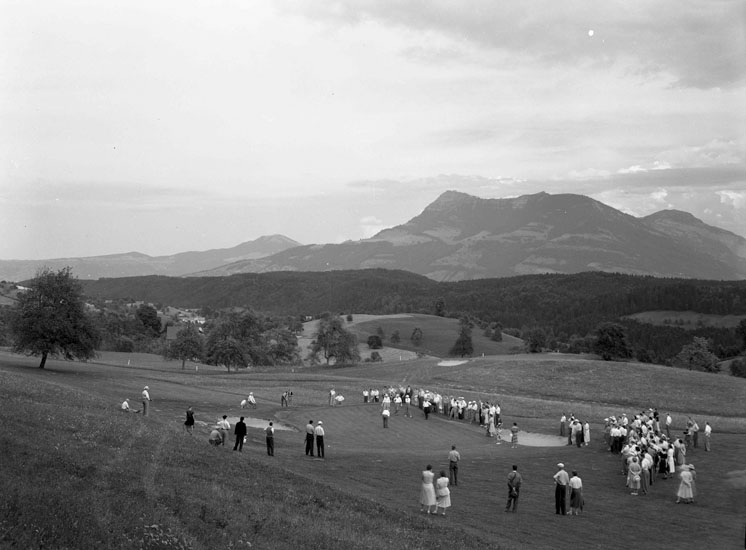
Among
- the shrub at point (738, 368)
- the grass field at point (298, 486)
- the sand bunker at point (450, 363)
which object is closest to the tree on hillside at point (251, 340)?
the sand bunker at point (450, 363)

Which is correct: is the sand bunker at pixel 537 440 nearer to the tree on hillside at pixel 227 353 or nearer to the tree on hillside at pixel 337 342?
the tree on hillside at pixel 227 353

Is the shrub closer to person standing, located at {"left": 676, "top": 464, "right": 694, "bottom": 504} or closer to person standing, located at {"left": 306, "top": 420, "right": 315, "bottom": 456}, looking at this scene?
person standing, located at {"left": 676, "top": 464, "right": 694, "bottom": 504}

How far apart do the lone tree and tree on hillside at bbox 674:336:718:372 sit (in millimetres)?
123949

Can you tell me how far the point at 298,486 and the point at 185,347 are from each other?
93.7 m

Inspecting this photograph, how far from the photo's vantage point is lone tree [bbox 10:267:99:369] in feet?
220

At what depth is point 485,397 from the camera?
74.0 metres

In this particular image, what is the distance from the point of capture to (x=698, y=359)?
144500mm

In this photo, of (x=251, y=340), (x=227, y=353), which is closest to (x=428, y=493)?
(x=227, y=353)

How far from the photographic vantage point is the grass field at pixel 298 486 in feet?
56.2

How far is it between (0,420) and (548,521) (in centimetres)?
2182

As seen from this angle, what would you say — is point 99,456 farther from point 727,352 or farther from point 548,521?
point 727,352

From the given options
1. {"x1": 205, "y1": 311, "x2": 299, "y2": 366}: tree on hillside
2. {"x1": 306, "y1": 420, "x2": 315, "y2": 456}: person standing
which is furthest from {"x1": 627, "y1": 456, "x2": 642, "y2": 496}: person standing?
{"x1": 205, "y1": 311, "x2": 299, "y2": 366}: tree on hillside

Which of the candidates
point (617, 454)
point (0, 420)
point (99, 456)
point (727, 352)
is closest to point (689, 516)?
point (617, 454)

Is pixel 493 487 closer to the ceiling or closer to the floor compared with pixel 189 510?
closer to the floor
